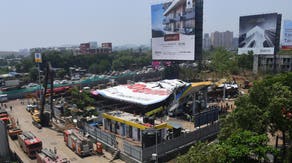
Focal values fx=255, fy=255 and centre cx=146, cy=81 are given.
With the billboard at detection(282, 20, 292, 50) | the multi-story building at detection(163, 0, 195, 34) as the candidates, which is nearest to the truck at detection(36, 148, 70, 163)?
the multi-story building at detection(163, 0, 195, 34)

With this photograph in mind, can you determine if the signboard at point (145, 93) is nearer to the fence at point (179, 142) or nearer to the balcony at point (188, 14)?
the fence at point (179, 142)

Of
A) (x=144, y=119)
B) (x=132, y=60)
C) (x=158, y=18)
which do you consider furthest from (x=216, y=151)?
(x=132, y=60)

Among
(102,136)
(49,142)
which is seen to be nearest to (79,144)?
(102,136)

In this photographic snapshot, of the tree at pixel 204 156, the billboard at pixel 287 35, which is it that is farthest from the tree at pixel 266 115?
the billboard at pixel 287 35

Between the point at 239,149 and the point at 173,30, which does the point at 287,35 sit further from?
the point at 239,149

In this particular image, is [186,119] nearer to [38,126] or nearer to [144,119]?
[144,119]

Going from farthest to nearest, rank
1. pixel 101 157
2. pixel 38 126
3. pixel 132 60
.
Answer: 1. pixel 132 60
2. pixel 38 126
3. pixel 101 157
